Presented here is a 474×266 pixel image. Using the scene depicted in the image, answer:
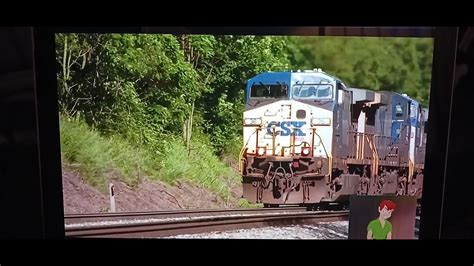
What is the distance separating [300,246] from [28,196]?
117cm

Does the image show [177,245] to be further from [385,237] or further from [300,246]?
[385,237]

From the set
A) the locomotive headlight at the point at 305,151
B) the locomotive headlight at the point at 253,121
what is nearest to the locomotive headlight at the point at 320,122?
the locomotive headlight at the point at 305,151

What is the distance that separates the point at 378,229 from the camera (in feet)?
6.07

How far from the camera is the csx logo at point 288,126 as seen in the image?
5.85ft

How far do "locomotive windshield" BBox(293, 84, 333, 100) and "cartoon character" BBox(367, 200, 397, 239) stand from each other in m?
0.50

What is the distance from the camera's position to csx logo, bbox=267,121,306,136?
178 centimetres

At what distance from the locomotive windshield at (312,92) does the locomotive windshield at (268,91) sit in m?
0.04

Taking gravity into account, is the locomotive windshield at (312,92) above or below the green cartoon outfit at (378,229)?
above

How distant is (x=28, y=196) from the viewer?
6.03ft

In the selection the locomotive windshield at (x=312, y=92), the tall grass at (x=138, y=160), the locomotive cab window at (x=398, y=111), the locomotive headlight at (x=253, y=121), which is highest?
the locomotive windshield at (x=312, y=92)

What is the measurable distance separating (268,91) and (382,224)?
73 centimetres

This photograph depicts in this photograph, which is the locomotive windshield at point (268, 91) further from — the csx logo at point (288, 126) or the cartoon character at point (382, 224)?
the cartoon character at point (382, 224)
